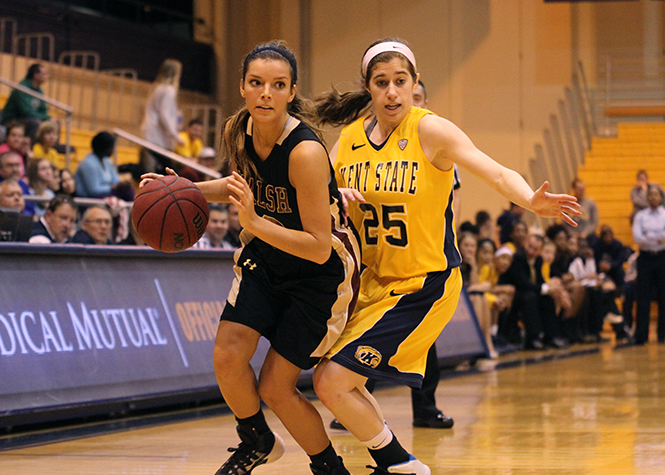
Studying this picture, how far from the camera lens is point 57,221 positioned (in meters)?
7.15

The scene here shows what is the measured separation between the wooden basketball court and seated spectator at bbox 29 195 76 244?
1900 millimetres

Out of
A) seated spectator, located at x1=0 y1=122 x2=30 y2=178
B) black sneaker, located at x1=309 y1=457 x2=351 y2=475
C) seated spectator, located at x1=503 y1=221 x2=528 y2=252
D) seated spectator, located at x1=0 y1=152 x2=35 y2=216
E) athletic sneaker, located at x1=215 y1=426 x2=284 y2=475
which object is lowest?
black sneaker, located at x1=309 y1=457 x2=351 y2=475

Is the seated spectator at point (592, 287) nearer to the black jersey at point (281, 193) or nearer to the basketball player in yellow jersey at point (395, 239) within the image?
the basketball player in yellow jersey at point (395, 239)

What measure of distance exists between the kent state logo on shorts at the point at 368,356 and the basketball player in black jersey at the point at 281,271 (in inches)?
4.6

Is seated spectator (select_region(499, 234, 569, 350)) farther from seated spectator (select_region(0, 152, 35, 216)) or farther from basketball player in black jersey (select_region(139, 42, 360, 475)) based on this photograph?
basketball player in black jersey (select_region(139, 42, 360, 475))

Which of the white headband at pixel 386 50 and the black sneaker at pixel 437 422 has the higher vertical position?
the white headband at pixel 386 50

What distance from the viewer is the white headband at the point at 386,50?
13.4 ft

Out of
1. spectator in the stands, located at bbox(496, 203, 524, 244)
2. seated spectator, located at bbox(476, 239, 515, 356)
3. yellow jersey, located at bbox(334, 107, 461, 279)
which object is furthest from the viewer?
spectator in the stands, located at bbox(496, 203, 524, 244)

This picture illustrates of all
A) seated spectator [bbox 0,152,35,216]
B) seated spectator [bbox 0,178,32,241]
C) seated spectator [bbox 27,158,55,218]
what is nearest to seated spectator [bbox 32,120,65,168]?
seated spectator [bbox 27,158,55,218]

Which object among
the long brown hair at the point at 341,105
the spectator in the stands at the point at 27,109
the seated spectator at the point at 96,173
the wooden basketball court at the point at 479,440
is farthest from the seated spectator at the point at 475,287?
the long brown hair at the point at 341,105

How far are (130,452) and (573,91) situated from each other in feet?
57.7

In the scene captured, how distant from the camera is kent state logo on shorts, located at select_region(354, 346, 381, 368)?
373 centimetres

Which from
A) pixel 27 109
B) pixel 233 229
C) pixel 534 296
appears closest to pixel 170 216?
pixel 233 229

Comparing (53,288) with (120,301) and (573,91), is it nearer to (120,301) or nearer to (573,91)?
(120,301)
